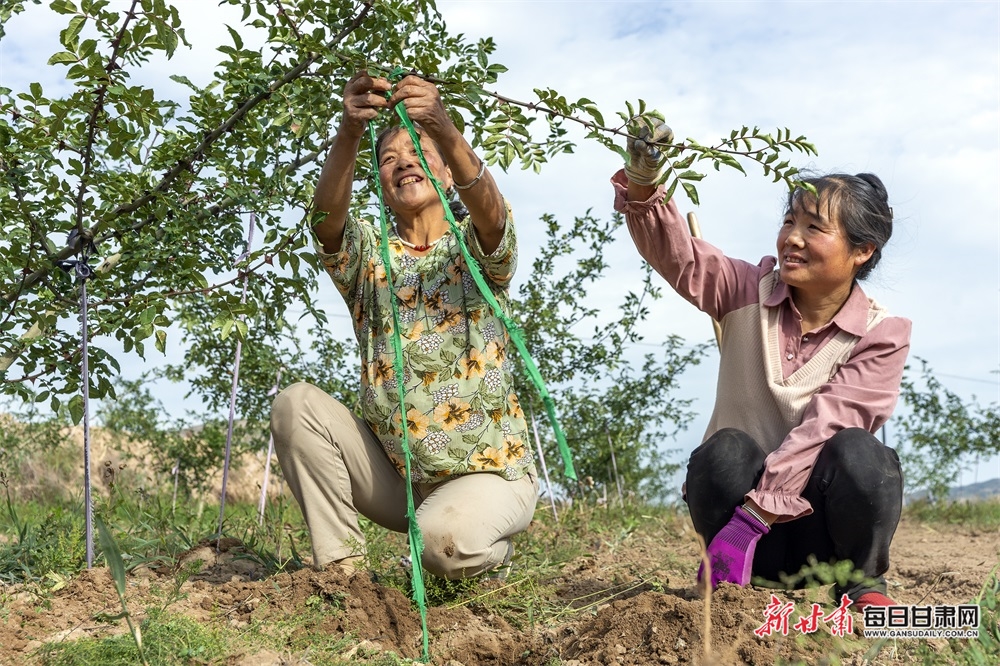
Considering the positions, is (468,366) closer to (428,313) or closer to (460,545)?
(428,313)

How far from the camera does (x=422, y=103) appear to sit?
2.65 m

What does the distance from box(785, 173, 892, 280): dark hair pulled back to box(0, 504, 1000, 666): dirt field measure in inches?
42.2

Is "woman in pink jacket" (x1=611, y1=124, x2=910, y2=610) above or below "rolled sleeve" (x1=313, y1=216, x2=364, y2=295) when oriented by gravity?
below

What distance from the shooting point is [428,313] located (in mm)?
3104

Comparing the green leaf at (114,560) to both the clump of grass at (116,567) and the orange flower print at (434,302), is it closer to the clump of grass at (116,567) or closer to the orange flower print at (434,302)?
the clump of grass at (116,567)

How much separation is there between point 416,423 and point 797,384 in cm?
117

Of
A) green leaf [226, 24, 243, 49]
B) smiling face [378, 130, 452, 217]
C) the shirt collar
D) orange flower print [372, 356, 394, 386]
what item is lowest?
orange flower print [372, 356, 394, 386]

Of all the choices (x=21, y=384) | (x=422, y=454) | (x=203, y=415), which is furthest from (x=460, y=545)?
(x=203, y=415)

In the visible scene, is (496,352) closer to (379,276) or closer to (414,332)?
(414,332)

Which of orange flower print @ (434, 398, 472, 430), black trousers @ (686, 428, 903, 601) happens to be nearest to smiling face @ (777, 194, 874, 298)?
black trousers @ (686, 428, 903, 601)

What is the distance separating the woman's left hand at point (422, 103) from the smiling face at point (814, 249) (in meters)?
1.09

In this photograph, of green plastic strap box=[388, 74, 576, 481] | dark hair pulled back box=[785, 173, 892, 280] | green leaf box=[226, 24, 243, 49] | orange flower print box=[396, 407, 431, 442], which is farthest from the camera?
orange flower print box=[396, 407, 431, 442]

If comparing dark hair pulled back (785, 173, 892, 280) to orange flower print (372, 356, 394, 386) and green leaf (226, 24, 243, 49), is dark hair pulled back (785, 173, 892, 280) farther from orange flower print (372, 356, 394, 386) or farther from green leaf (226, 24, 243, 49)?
green leaf (226, 24, 243, 49)

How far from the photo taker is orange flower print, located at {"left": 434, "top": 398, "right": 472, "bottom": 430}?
3.03 m
